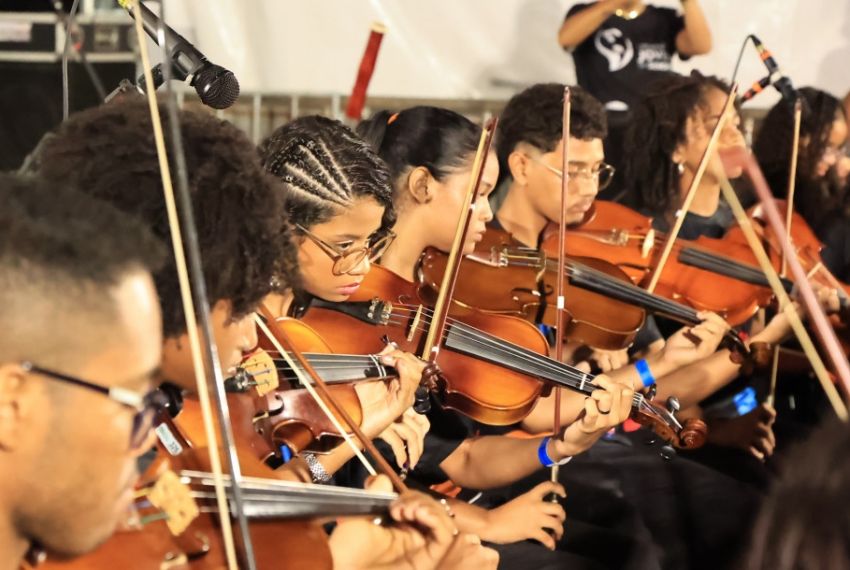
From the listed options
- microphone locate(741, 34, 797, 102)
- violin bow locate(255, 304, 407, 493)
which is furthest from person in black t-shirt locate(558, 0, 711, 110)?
violin bow locate(255, 304, 407, 493)

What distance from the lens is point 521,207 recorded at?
8.32 ft

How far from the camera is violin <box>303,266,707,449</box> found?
6.09ft

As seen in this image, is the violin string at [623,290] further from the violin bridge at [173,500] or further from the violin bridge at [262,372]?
the violin bridge at [173,500]

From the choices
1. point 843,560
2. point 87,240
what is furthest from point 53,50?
point 843,560

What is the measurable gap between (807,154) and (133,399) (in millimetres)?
2585

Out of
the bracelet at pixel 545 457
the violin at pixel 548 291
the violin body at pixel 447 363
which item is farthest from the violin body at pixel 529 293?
the bracelet at pixel 545 457

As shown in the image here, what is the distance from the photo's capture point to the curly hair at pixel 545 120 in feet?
8.39

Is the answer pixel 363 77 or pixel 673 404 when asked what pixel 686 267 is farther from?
pixel 363 77

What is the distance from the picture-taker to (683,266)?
267 cm

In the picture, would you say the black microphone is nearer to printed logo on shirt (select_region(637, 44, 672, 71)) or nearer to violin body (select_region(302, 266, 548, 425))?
violin body (select_region(302, 266, 548, 425))

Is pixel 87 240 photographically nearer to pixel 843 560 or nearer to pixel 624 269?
pixel 843 560

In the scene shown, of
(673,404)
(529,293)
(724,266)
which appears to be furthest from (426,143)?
(724,266)

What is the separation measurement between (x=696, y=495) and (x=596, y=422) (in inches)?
17.6

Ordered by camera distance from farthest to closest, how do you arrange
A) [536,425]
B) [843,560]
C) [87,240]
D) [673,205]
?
[673,205]
[536,425]
[87,240]
[843,560]
